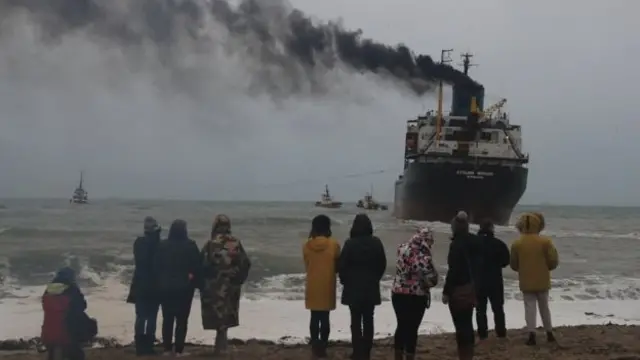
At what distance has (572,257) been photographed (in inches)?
996

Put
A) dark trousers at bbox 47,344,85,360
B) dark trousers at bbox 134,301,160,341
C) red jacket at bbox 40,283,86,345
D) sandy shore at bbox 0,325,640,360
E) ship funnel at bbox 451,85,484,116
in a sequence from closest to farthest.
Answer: red jacket at bbox 40,283,86,345 < dark trousers at bbox 47,344,85,360 < dark trousers at bbox 134,301,160,341 < sandy shore at bbox 0,325,640,360 < ship funnel at bbox 451,85,484,116

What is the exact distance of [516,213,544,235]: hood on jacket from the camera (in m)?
7.41

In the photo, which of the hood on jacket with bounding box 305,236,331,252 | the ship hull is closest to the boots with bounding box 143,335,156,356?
the hood on jacket with bounding box 305,236,331,252

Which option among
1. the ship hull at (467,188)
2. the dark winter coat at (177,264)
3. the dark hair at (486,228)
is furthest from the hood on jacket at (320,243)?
the ship hull at (467,188)

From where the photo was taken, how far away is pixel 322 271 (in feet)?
22.3

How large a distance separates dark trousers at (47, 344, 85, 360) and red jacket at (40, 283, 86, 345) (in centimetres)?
9

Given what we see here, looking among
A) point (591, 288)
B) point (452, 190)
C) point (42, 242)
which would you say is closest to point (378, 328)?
point (591, 288)

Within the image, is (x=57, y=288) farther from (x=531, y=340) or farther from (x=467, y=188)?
(x=467, y=188)

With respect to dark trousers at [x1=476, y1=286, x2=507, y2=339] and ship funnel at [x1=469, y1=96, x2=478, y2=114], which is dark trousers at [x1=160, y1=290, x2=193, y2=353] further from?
ship funnel at [x1=469, y1=96, x2=478, y2=114]

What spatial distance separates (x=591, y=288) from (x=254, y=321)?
847cm

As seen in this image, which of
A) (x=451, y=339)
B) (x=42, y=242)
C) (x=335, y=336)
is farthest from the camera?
(x=42, y=242)

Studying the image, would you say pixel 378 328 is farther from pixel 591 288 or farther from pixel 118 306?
pixel 591 288

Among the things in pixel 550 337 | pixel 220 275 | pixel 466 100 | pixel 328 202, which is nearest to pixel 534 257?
pixel 550 337

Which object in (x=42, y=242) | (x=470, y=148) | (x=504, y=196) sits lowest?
(x=42, y=242)
